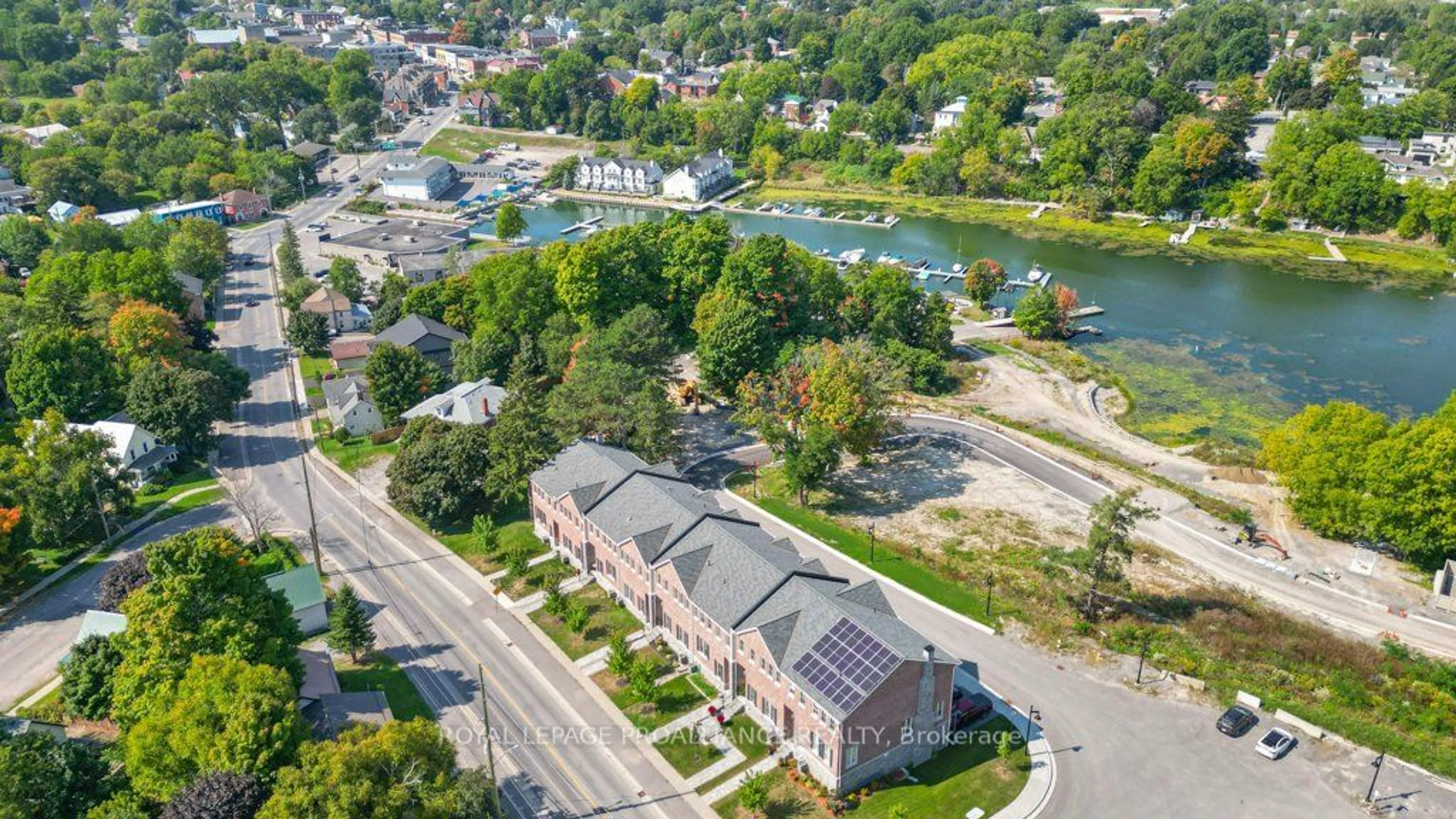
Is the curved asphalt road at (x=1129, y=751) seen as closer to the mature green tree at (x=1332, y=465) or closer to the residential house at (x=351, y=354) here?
the mature green tree at (x=1332, y=465)

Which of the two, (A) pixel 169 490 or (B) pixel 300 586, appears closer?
(B) pixel 300 586

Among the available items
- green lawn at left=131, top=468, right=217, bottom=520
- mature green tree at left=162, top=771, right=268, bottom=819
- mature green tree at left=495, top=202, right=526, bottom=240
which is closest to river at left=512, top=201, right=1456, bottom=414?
mature green tree at left=495, top=202, right=526, bottom=240

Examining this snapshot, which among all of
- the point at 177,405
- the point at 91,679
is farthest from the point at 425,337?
the point at 91,679

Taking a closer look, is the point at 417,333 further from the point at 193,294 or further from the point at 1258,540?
the point at 1258,540

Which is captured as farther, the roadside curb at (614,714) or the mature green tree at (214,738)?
the roadside curb at (614,714)

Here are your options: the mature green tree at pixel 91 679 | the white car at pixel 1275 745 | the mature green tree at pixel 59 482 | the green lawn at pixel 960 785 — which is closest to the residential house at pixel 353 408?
the mature green tree at pixel 59 482
